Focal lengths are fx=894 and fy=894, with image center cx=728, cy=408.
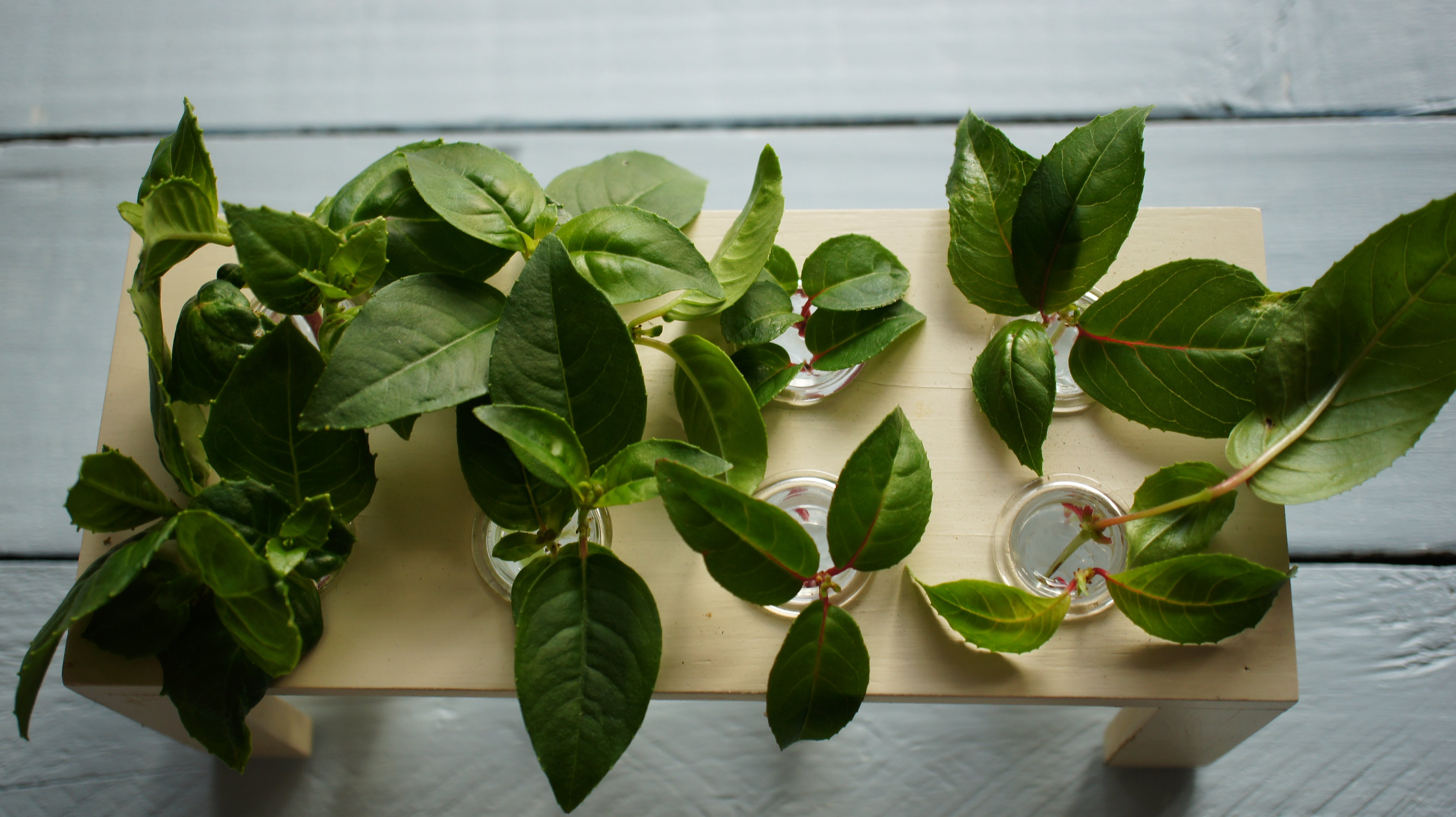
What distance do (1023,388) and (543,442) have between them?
25cm

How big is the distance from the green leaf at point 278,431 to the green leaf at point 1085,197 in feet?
1.14

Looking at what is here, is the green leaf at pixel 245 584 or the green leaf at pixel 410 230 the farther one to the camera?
the green leaf at pixel 410 230

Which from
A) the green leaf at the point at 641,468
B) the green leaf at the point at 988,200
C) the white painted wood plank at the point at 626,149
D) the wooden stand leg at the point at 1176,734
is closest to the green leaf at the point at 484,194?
the green leaf at the point at 641,468

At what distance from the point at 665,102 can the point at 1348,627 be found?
70cm

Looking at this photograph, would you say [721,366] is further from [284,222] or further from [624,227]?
[284,222]

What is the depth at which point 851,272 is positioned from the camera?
1.62 feet

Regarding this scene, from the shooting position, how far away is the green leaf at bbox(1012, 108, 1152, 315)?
440 millimetres

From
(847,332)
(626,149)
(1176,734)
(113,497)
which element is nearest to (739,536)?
(847,332)

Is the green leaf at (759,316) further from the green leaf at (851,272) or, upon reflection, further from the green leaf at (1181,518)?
the green leaf at (1181,518)

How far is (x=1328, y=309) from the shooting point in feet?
Answer: 1.42

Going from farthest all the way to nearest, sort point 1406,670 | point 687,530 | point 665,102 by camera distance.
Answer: point 665,102 < point 1406,670 < point 687,530

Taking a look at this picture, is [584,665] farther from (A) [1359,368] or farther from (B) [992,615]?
(A) [1359,368]

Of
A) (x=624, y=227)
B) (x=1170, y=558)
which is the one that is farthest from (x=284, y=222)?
(x=1170, y=558)

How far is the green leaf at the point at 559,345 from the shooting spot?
388 mm
